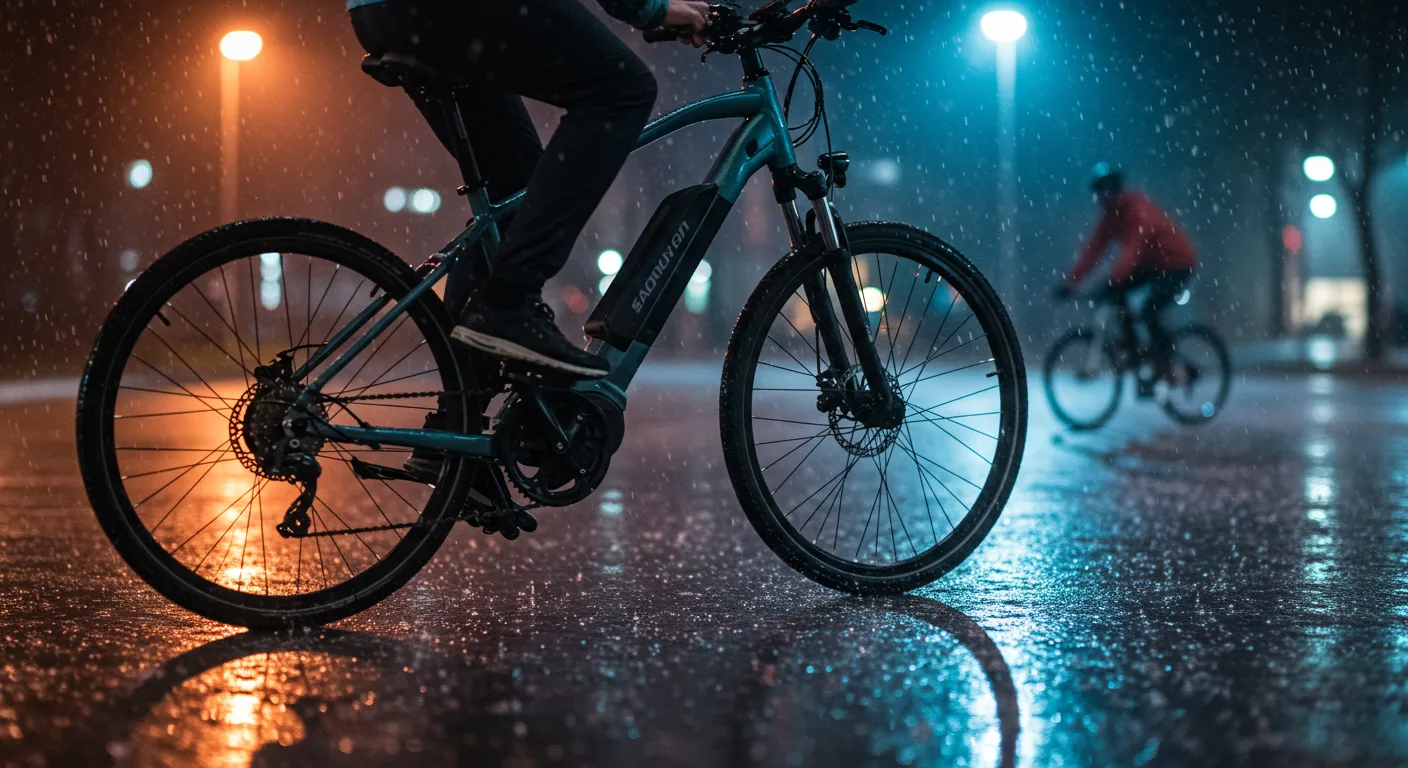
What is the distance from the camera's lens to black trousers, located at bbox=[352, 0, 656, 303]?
12.6ft

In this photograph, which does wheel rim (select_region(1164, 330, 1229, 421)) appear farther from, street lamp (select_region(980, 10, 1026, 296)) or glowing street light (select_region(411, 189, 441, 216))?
glowing street light (select_region(411, 189, 441, 216))

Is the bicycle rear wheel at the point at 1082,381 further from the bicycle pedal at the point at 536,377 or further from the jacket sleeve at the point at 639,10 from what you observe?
the bicycle pedal at the point at 536,377

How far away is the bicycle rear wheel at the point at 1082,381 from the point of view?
12.1m

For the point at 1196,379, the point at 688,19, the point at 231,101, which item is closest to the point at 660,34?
the point at 688,19

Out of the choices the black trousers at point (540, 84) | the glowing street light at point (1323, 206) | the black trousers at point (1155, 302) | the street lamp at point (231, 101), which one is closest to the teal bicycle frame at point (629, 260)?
the black trousers at point (540, 84)

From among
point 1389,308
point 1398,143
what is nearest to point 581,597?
point 1389,308

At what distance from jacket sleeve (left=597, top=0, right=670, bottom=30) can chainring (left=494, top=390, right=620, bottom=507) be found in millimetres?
1037

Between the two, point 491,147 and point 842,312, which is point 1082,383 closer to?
point 842,312

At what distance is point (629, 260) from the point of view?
14.5ft

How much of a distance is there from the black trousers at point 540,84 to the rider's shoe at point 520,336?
0.05m

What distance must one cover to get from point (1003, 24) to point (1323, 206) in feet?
123

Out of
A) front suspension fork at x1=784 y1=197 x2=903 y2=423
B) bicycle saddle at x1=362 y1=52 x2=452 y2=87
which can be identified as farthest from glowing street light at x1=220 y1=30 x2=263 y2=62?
bicycle saddle at x1=362 y1=52 x2=452 y2=87

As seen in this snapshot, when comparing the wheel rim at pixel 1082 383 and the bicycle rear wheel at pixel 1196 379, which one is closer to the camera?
the wheel rim at pixel 1082 383

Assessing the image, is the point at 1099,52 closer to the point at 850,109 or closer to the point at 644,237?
the point at 850,109
